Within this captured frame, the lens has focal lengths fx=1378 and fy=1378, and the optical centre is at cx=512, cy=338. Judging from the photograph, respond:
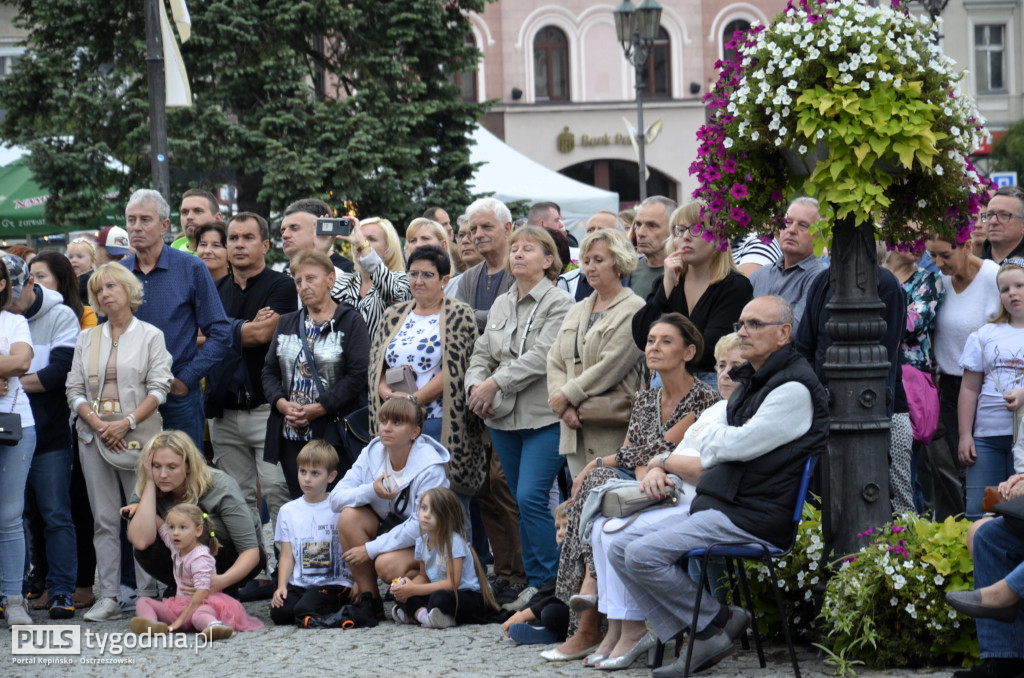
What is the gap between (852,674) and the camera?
596 centimetres

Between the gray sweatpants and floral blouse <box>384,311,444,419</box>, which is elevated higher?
floral blouse <box>384,311,444,419</box>

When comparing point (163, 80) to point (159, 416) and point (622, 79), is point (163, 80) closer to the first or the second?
point (159, 416)

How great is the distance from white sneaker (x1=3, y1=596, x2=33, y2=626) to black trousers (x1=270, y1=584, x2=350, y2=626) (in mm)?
1409

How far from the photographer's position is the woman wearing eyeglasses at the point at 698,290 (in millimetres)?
7191

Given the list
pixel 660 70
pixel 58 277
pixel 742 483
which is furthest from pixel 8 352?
pixel 660 70

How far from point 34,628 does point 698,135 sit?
4627 millimetres

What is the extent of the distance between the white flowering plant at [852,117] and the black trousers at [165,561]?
3694 millimetres

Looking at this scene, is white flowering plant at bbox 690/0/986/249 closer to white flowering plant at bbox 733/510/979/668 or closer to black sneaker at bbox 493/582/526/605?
white flowering plant at bbox 733/510/979/668

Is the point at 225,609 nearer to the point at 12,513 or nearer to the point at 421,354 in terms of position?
the point at 12,513

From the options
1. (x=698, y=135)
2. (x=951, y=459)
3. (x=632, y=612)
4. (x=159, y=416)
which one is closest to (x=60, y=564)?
(x=159, y=416)

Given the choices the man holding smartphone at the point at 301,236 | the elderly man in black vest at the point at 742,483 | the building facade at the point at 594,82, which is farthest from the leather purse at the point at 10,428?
the building facade at the point at 594,82

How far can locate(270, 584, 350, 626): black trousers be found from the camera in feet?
25.5

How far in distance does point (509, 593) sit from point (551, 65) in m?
31.2

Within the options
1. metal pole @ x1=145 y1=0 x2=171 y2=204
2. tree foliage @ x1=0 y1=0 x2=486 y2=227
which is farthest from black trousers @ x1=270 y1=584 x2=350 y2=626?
tree foliage @ x1=0 y1=0 x2=486 y2=227
